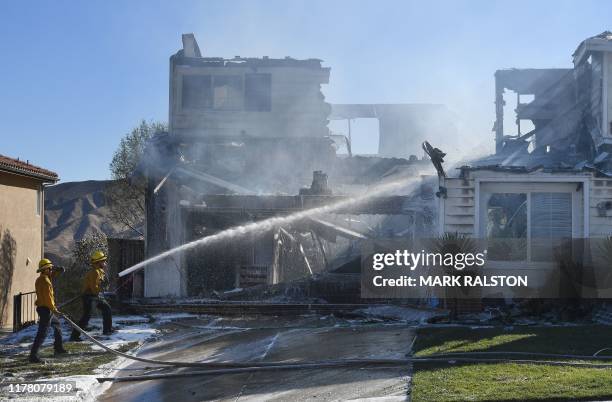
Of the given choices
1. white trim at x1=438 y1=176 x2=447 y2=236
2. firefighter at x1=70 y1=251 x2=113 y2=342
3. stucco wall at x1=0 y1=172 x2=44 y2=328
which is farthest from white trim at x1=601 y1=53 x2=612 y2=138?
stucco wall at x1=0 y1=172 x2=44 y2=328

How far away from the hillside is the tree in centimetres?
1012

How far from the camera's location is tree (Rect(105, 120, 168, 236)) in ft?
113

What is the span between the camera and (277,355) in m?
9.77

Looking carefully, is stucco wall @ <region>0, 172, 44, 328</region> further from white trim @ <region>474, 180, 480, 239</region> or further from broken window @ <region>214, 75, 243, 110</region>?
white trim @ <region>474, 180, 480, 239</region>

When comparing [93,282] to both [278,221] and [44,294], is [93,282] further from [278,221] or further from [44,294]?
[278,221]

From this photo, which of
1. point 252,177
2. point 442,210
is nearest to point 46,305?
point 442,210

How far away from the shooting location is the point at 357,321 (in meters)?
13.2

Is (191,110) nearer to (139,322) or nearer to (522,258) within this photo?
(139,322)

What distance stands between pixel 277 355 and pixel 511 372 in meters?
3.38

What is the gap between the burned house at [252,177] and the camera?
68.3ft

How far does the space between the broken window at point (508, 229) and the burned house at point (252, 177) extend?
3024 millimetres

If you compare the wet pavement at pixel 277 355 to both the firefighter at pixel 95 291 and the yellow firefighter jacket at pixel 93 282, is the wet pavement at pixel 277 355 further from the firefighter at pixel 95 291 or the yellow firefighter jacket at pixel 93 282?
the yellow firefighter jacket at pixel 93 282

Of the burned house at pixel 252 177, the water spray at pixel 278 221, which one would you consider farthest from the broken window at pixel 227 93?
the water spray at pixel 278 221

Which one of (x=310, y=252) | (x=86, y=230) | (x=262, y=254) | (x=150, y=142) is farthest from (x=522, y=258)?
(x=86, y=230)
